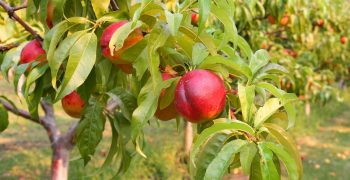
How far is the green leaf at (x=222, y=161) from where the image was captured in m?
0.71

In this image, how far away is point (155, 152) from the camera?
4574mm

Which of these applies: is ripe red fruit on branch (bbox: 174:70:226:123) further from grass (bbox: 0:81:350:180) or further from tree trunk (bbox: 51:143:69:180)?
grass (bbox: 0:81:350:180)

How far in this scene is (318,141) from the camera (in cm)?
647

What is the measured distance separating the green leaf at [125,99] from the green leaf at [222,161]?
1.49 ft

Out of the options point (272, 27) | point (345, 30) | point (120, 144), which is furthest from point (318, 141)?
point (120, 144)

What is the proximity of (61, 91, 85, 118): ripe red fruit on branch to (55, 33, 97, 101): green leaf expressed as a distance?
0.36 meters

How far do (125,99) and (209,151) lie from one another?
409 millimetres

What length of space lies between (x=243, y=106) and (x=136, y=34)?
0.23 meters

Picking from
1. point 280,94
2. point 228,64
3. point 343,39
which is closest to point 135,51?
point 228,64

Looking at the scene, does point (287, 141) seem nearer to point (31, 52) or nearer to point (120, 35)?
point (120, 35)

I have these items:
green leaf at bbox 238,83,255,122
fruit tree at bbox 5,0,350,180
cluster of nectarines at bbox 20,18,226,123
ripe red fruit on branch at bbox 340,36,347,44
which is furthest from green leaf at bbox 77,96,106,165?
ripe red fruit on branch at bbox 340,36,347,44

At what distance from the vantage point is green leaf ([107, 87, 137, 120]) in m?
1.14

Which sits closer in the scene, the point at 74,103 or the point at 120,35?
the point at 120,35

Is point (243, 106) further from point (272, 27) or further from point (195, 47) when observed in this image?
point (272, 27)
